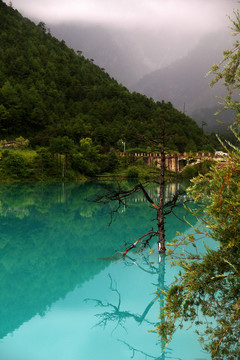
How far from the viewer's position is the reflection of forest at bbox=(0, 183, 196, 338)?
508 inches

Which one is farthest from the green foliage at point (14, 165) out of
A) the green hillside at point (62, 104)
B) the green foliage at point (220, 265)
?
the green foliage at point (220, 265)

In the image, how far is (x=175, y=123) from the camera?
15138cm

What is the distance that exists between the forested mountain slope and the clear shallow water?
7224 cm

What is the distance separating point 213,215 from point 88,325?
7892mm

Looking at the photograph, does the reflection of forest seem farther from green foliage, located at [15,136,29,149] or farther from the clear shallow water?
green foliage, located at [15,136,29,149]

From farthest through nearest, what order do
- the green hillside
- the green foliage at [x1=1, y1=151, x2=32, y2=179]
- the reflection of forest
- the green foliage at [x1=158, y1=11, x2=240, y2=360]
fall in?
the green hillside
the green foliage at [x1=1, y1=151, x2=32, y2=179]
the reflection of forest
the green foliage at [x1=158, y1=11, x2=240, y2=360]

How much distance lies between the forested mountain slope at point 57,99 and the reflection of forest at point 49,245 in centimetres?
5922

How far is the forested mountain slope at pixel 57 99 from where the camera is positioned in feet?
359

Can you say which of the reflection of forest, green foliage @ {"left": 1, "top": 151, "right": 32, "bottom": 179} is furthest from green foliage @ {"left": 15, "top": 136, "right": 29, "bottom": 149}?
the reflection of forest

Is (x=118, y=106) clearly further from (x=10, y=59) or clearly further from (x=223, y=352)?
(x=223, y=352)

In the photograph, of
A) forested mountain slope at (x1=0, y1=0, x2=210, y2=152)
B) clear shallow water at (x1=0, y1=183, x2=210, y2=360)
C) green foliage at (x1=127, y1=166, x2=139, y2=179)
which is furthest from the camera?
forested mountain slope at (x1=0, y1=0, x2=210, y2=152)

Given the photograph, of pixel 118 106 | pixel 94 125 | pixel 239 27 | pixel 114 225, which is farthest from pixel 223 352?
pixel 118 106

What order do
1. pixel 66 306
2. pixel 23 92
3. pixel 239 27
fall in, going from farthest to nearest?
pixel 23 92 < pixel 66 306 < pixel 239 27

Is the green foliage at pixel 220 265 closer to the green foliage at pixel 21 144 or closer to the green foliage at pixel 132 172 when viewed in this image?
the green foliage at pixel 132 172
